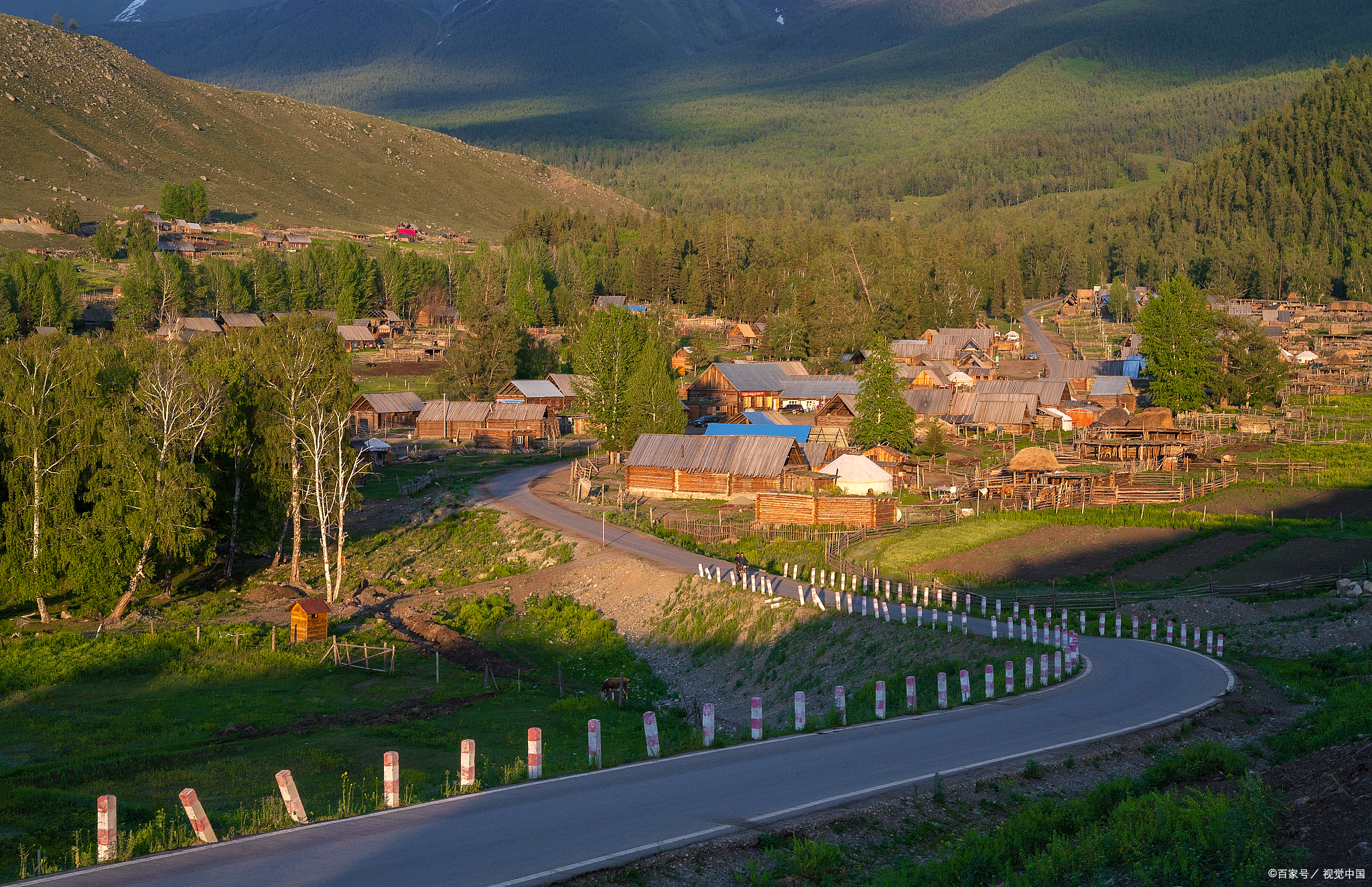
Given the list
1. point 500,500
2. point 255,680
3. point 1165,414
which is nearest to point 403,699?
point 255,680

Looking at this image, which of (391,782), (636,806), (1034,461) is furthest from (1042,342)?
(391,782)

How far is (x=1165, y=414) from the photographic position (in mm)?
80688

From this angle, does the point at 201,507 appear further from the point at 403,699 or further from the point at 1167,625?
the point at 1167,625

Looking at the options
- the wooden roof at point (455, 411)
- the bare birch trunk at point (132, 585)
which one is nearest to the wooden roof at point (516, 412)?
the wooden roof at point (455, 411)

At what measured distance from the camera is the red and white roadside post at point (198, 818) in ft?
41.5

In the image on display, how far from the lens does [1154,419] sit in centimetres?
8019

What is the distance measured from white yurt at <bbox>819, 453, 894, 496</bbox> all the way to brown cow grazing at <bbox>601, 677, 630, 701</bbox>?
2999cm

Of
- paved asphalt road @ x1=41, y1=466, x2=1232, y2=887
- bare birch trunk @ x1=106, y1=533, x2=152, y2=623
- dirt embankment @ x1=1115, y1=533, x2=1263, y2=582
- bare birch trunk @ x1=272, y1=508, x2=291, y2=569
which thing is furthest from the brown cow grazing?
bare birch trunk @ x1=272, y1=508, x2=291, y2=569

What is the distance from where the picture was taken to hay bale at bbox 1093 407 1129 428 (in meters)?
79.8

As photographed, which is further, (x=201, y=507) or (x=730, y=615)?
(x=201, y=507)

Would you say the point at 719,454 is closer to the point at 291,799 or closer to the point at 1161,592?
the point at 1161,592

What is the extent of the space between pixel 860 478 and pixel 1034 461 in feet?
36.4

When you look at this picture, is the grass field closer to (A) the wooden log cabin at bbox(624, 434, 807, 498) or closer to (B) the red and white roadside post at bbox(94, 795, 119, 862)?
(B) the red and white roadside post at bbox(94, 795, 119, 862)

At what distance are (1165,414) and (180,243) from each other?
5348 inches
